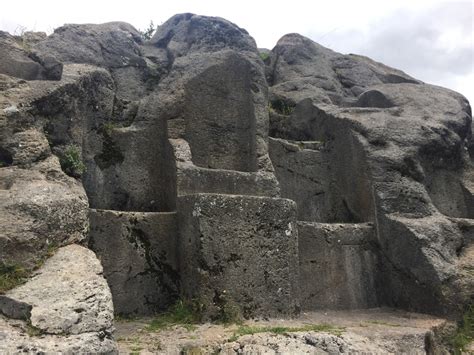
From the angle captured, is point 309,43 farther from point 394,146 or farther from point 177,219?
point 177,219

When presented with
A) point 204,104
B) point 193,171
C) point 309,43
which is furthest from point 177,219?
point 309,43

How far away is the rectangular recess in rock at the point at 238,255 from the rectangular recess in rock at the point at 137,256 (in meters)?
0.28

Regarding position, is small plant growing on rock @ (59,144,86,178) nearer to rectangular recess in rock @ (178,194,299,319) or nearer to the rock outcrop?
the rock outcrop

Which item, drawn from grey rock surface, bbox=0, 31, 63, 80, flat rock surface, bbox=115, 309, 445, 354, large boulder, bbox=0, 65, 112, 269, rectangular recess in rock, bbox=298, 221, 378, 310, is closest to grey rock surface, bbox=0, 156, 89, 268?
large boulder, bbox=0, 65, 112, 269

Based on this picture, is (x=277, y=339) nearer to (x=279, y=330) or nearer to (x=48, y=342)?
(x=279, y=330)

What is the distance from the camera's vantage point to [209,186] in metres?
9.05

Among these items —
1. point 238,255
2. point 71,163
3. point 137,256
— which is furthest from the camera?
point 137,256

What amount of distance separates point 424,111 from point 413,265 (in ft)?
14.4

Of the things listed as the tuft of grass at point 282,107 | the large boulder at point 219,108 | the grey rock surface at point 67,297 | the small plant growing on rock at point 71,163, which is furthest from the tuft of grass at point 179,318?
the tuft of grass at point 282,107

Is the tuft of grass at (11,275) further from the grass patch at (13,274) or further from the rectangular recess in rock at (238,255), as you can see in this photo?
the rectangular recess in rock at (238,255)

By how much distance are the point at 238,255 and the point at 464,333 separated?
402 centimetres

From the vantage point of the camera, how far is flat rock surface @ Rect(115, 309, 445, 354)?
632 cm

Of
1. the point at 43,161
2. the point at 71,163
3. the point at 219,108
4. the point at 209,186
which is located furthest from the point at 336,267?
the point at 43,161

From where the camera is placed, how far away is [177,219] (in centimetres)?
833
